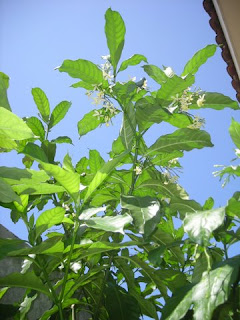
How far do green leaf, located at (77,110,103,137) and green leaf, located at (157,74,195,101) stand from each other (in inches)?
11.9

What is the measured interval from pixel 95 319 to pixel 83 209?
0.33 meters

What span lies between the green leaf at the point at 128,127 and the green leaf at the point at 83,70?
6.0 inches

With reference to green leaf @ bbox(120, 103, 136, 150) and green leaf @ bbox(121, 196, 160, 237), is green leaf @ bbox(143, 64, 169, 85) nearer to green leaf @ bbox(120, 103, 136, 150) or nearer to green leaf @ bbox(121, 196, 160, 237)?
green leaf @ bbox(120, 103, 136, 150)

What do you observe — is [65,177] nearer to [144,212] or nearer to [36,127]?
[144,212]

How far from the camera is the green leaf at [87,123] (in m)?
1.50

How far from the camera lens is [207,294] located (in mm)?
814

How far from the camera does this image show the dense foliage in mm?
916

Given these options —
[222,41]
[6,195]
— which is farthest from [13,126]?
[222,41]

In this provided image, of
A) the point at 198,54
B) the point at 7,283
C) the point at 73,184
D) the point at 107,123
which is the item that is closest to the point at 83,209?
the point at 73,184

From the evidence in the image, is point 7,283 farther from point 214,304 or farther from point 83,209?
point 214,304

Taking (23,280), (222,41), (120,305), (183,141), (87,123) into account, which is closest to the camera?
(23,280)

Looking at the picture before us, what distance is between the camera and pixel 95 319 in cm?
121

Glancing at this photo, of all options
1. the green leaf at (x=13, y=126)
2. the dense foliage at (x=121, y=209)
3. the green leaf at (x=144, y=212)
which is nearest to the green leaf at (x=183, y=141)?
the dense foliage at (x=121, y=209)

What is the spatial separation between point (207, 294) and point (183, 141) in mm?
561
